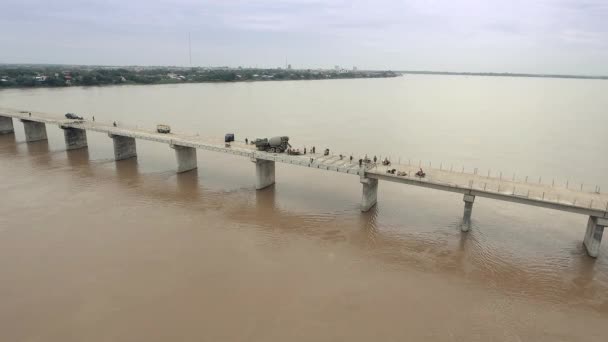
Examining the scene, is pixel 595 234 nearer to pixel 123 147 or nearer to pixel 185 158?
pixel 185 158

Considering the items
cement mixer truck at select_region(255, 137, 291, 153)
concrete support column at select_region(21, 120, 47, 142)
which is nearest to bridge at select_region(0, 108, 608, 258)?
cement mixer truck at select_region(255, 137, 291, 153)

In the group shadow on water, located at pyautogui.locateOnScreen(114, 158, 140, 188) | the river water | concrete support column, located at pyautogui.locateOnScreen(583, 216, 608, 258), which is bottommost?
the river water

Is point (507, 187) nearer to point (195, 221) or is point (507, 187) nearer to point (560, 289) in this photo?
point (560, 289)

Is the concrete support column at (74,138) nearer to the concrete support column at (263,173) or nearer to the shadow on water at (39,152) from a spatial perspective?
the shadow on water at (39,152)

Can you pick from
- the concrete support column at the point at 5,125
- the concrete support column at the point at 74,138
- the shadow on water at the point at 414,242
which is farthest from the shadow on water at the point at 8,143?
the shadow on water at the point at 414,242

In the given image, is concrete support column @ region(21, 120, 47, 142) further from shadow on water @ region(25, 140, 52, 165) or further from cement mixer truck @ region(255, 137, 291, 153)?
cement mixer truck @ region(255, 137, 291, 153)
